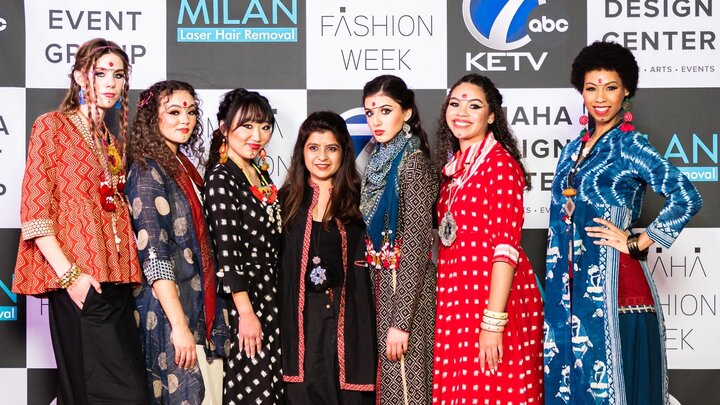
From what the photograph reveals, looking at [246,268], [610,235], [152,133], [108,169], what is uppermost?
[152,133]

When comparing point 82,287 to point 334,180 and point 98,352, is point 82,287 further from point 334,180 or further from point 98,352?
point 334,180

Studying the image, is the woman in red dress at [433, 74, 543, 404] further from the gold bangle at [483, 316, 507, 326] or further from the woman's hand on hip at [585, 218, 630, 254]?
the woman's hand on hip at [585, 218, 630, 254]

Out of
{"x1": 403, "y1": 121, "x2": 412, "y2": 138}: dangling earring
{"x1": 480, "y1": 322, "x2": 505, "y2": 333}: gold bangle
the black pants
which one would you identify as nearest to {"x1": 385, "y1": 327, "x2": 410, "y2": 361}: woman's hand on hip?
{"x1": 480, "y1": 322, "x2": 505, "y2": 333}: gold bangle

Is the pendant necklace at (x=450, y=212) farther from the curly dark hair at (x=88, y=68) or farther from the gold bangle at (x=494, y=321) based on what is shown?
the curly dark hair at (x=88, y=68)

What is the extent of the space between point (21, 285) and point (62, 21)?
5.70 ft

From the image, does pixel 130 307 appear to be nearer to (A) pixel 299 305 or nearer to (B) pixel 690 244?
(A) pixel 299 305

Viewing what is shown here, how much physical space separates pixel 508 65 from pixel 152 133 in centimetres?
202

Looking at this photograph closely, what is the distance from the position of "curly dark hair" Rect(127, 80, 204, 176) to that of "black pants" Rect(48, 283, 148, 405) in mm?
561

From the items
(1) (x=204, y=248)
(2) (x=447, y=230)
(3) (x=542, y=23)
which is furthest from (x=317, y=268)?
(3) (x=542, y=23)

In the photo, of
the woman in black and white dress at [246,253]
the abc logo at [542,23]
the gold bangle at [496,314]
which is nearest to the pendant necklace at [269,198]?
the woman in black and white dress at [246,253]

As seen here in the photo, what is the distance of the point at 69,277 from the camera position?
3150mm

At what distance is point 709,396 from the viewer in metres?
4.40

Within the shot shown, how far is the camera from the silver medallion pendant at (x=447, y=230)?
331 cm

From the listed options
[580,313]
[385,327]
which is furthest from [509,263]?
[385,327]
